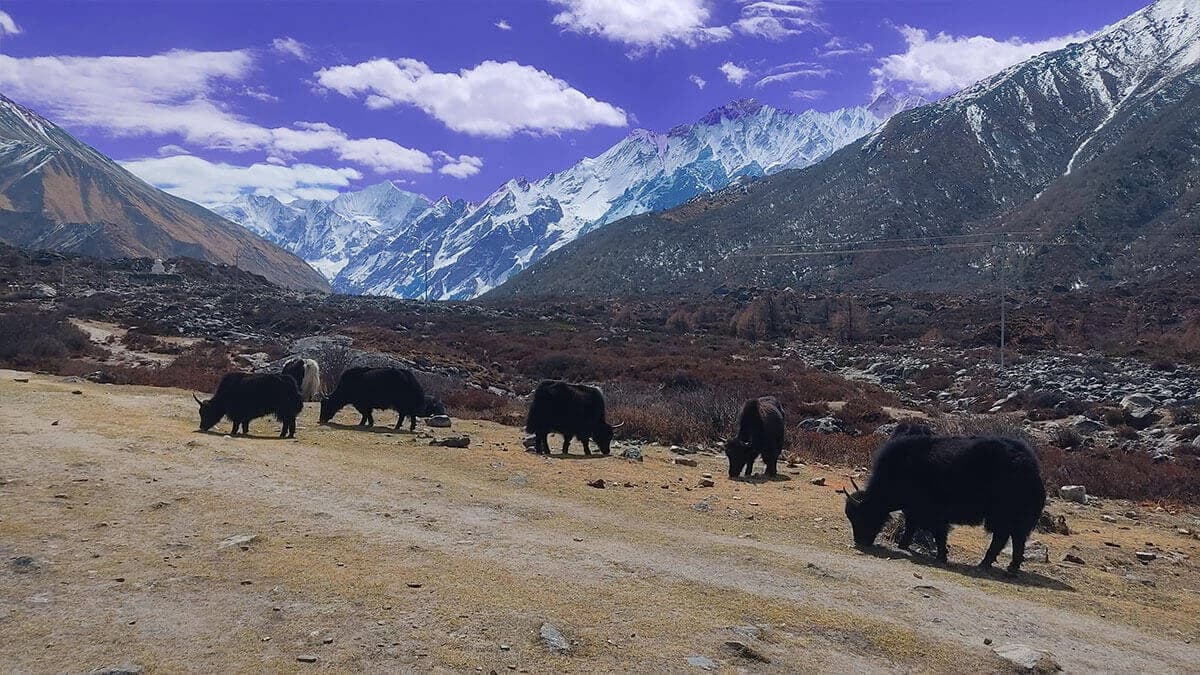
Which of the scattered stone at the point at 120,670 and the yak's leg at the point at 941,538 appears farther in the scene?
the yak's leg at the point at 941,538

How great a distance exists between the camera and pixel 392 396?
1858cm


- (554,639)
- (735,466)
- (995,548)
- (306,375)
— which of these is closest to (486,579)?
(554,639)

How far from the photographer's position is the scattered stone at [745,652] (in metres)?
6.02

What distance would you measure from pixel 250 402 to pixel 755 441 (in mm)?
10297

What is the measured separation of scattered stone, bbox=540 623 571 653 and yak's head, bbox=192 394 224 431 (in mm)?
11735

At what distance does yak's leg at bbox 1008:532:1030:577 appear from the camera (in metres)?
9.02

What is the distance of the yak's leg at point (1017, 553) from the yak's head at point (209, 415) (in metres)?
14.2

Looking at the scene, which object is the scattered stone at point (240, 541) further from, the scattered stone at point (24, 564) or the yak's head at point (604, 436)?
the yak's head at point (604, 436)

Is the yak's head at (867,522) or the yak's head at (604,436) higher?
the yak's head at (604,436)

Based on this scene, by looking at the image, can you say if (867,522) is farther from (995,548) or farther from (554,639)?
(554,639)

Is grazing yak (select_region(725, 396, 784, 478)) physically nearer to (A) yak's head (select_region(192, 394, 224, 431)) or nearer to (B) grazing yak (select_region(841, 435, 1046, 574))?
(B) grazing yak (select_region(841, 435, 1046, 574))

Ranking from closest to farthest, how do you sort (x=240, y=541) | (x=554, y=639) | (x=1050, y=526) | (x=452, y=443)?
(x=554, y=639)
(x=240, y=541)
(x=1050, y=526)
(x=452, y=443)

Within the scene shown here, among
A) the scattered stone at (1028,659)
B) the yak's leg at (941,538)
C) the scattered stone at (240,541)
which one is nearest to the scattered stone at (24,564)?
the scattered stone at (240,541)

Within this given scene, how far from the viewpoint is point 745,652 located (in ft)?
20.0
